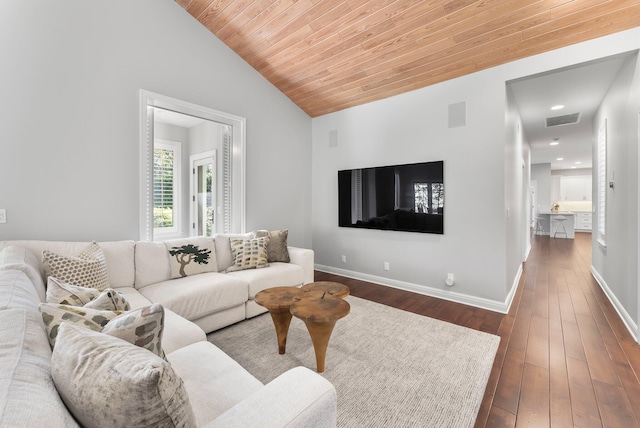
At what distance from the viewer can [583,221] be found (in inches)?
422

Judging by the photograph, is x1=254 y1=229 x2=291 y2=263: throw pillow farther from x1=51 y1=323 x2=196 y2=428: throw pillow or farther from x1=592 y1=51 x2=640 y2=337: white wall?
x1=592 y1=51 x2=640 y2=337: white wall

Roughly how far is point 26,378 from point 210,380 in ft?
2.38

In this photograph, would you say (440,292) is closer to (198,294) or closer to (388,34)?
(198,294)

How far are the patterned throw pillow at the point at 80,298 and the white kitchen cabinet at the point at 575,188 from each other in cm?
1454

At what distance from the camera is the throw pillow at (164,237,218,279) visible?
2.90 m

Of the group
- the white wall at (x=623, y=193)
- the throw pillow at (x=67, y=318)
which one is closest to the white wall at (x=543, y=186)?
the white wall at (x=623, y=193)

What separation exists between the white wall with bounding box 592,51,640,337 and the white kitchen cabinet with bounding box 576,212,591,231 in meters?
9.22

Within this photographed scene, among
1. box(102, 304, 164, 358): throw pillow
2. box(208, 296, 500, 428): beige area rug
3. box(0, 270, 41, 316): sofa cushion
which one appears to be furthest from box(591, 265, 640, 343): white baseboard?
box(0, 270, 41, 316): sofa cushion

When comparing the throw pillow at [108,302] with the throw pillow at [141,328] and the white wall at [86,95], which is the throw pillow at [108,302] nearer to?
the throw pillow at [141,328]

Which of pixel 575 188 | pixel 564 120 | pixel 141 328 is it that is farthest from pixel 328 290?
pixel 575 188

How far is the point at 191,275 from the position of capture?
2939 mm

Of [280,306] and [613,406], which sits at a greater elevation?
[280,306]

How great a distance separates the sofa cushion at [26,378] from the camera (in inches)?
20.8

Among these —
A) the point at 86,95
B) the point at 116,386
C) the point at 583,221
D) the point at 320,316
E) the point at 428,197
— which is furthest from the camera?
the point at 583,221
